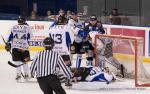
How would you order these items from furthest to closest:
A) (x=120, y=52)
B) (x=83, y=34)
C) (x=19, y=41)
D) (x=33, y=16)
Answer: (x=33, y=16) < (x=120, y=52) < (x=83, y=34) < (x=19, y=41)

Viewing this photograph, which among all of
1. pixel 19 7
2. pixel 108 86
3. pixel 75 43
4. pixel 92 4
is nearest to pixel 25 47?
pixel 75 43

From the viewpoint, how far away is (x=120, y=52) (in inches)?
396

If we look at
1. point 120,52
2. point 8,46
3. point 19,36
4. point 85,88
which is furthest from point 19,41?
point 120,52

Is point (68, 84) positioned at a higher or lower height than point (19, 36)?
lower

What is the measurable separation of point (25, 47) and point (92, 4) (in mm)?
6415

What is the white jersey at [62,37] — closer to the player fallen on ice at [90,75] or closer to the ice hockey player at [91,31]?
the player fallen on ice at [90,75]

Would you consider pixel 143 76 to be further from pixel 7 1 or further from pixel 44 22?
pixel 7 1

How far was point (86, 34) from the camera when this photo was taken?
9.91m

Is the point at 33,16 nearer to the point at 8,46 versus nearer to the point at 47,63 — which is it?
the point at 8,46

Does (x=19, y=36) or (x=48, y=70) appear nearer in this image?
(x=48, y=70)

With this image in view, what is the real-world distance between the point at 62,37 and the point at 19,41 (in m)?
1.15

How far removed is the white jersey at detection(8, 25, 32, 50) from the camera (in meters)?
9.54

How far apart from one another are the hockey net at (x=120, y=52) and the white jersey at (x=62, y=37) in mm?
1307

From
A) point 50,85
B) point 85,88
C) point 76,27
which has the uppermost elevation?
point 76,27
